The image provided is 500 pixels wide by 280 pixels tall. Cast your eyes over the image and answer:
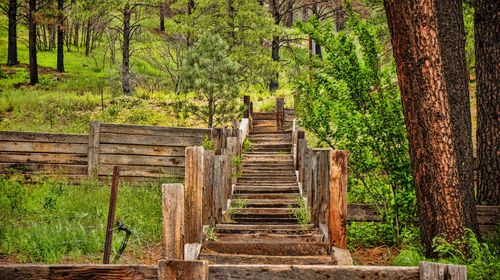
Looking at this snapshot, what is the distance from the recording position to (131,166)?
1408cm

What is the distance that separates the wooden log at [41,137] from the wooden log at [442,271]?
12130 mm

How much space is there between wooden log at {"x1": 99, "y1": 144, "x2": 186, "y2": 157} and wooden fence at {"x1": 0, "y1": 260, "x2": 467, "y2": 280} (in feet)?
36.5

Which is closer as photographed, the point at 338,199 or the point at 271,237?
the point at 338,199

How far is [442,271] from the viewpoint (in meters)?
3.03

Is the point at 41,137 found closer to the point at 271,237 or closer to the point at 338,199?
the point at 271,237

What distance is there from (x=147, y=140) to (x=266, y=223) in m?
6.14

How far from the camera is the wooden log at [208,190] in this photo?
7035 millimetres

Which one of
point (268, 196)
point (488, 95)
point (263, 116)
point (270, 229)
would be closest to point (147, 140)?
point (268, 196)

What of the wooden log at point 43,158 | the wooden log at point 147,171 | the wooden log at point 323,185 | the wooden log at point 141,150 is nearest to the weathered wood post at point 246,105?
the wooden log at point 141,150

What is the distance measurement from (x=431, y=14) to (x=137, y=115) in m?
16.3

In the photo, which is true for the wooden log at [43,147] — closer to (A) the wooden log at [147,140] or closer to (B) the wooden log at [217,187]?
(A) the wooden log at [147,140]

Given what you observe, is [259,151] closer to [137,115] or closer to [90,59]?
[137,115]

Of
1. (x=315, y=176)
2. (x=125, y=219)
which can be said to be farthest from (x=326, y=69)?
(x=125, y=219)

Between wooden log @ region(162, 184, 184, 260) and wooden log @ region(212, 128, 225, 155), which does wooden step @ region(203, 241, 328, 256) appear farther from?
wooden log @ region(212, 128, 225, 155)
